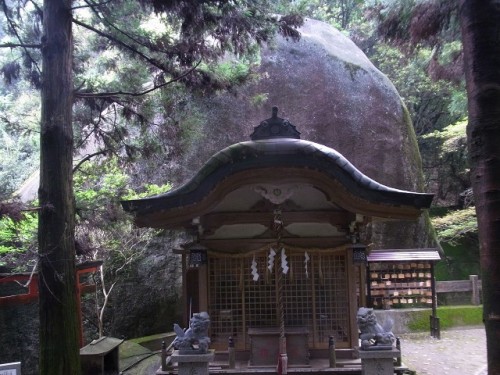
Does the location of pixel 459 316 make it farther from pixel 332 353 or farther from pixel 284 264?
pixel 284 264

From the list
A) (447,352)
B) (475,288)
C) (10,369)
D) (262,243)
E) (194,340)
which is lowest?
(447,352)

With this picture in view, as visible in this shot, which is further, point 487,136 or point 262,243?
point 262,243

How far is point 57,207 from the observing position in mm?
5742

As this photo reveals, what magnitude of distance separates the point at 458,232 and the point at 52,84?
14.2 m

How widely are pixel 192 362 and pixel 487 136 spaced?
4821mm

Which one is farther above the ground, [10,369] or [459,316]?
[10,369]

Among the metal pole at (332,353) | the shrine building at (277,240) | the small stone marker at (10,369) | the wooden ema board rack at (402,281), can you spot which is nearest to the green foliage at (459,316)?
the wooden ema board rack at (402,281)

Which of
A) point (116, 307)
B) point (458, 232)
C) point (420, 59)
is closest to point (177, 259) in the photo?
point (116, 307)

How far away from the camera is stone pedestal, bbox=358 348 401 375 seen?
634 centimetres

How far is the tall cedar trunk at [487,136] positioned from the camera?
3.58 metres

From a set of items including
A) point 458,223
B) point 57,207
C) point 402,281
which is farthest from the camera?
point 458,223

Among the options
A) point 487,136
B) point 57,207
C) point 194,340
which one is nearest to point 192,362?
point 194,340

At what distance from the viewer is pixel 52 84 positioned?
19.6ft

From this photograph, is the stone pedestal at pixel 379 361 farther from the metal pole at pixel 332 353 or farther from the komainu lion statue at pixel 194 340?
the komainu lion statue at pixel 194 340
